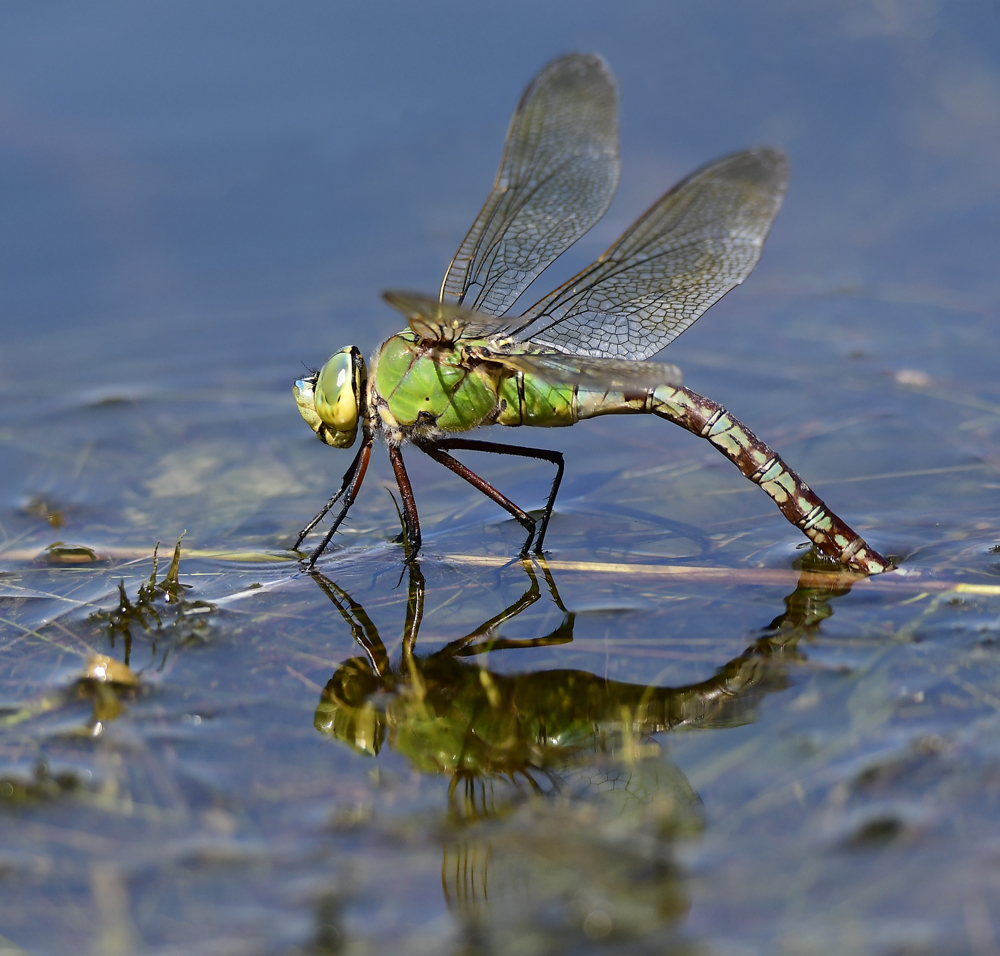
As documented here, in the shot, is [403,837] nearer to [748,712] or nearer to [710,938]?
[710,938]

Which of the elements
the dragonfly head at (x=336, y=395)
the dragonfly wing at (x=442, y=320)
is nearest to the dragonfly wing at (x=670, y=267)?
the dragonfly wing at (x=442, y=320)

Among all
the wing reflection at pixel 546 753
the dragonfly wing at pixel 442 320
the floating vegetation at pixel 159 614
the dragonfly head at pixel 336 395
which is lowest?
the wing reflection at pixel 546 753

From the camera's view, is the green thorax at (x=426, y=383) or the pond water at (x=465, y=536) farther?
the green thorax at (x=426, y=383)

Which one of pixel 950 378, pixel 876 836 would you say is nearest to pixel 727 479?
pixel 950 378

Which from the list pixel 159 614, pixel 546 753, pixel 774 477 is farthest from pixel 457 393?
pixel 546 753

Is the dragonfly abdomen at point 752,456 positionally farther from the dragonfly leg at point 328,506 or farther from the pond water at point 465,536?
the dragonfly leg at point 328,506

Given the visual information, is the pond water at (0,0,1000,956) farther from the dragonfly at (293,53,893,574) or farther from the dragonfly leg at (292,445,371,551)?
the dragonfly at (293,53,893,574)
